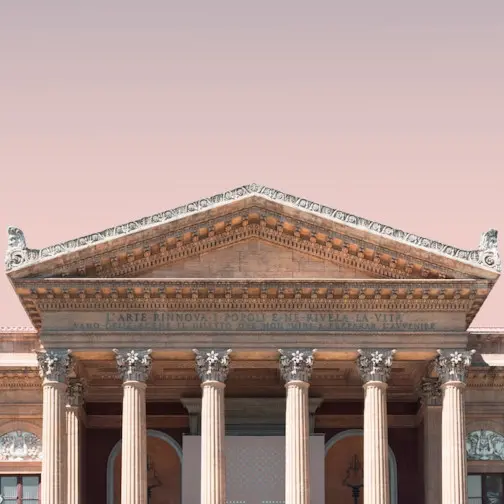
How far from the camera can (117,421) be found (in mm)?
→ 78812

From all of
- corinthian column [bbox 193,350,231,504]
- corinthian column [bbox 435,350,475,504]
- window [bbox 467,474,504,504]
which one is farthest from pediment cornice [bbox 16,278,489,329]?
window [bbox 467,474,504,504]

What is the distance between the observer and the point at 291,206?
71.9m

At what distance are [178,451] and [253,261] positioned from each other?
1030 cm

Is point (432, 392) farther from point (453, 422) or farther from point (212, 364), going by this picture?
point (212, 364)

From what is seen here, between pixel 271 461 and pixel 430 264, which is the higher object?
pixel 430 264

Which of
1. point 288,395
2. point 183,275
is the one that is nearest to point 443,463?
point 288,395

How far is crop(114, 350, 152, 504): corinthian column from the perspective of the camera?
2788 inches

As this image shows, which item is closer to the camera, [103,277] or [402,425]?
[103,277]

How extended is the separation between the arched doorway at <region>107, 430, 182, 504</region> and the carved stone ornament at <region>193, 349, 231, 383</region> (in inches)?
314

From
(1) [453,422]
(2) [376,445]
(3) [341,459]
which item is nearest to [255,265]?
(2) [376,445]

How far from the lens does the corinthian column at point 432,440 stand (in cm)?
7444

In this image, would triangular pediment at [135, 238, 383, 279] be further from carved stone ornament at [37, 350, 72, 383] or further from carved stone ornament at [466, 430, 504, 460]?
carved stone ornament at [466, 430, 504, 460]

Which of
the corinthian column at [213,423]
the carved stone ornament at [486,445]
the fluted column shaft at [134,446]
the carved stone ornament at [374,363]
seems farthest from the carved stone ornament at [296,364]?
the carved stone ornament at [486,445]

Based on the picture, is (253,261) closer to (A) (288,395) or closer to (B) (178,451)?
(A) (288,395)
